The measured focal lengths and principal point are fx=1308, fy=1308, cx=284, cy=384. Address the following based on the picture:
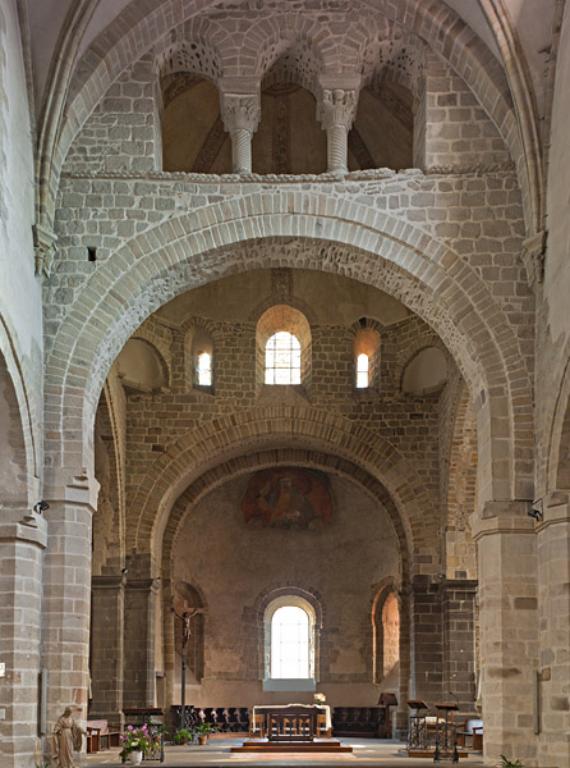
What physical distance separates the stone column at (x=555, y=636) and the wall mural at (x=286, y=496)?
1506cm

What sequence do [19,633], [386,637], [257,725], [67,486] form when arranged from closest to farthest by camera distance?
1. [19,633]
2. [67,486]
3. [257,725]
4. [386,637]

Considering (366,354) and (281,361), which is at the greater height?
(366,354)

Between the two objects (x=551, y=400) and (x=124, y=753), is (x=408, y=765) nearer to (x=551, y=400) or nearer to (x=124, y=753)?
(x=124, y=753)

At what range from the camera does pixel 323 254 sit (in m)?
19.2

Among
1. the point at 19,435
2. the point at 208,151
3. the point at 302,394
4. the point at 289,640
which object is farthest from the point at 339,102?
the point at 289,640

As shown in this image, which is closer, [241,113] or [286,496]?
[241,113]

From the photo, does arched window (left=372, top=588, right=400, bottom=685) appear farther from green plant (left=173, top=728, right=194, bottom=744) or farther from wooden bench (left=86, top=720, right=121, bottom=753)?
wooden bench (left=86, top=720, right=121, bottom=753)

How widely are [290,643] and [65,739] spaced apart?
16625 mm

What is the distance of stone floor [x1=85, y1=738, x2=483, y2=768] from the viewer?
18.3m

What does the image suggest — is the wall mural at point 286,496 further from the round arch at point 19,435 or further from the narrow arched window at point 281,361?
the round arch at point 19,435

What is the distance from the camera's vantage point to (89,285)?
1827 centimetres

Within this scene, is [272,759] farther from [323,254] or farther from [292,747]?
[323,254]

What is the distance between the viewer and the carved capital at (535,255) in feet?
57.4

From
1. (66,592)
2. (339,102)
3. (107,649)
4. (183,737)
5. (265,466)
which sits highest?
(339,102)
